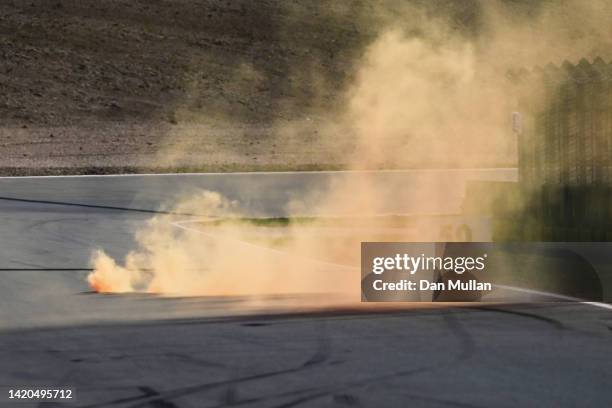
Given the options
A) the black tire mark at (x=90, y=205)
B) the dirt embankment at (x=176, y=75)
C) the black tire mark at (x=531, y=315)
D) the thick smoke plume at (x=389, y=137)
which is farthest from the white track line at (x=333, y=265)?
the dirt embankment at (x=176, y=75)

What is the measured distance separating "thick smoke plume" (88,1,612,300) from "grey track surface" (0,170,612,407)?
184 cm

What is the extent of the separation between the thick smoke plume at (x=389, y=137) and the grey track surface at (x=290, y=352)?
6.02 feet

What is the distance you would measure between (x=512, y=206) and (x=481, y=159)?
133 ft

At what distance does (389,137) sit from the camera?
69.9 meters

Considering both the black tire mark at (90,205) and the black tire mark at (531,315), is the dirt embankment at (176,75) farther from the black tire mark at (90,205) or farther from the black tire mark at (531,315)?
the black tire mark at (531,315)

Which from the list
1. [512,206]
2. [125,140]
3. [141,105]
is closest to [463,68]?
[141,105]

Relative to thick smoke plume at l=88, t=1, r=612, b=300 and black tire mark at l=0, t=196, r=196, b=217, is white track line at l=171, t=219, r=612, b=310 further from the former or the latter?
black tire mark at l=0, t=196, r=196, b=217

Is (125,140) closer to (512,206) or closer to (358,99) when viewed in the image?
(358,99)

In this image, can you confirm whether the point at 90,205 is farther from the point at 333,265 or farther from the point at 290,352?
the point at 290,352

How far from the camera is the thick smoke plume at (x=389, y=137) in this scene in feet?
58.1

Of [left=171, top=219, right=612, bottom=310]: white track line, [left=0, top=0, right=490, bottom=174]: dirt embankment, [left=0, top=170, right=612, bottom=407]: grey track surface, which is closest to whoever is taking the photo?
[left=0, top=170, right=612, bottom=407]: grey track surface

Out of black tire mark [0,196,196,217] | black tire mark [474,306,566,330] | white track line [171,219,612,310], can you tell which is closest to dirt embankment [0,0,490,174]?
black tire mark [0,196,196,217]

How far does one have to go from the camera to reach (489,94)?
3086 inches

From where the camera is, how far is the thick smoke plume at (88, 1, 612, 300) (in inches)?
697
